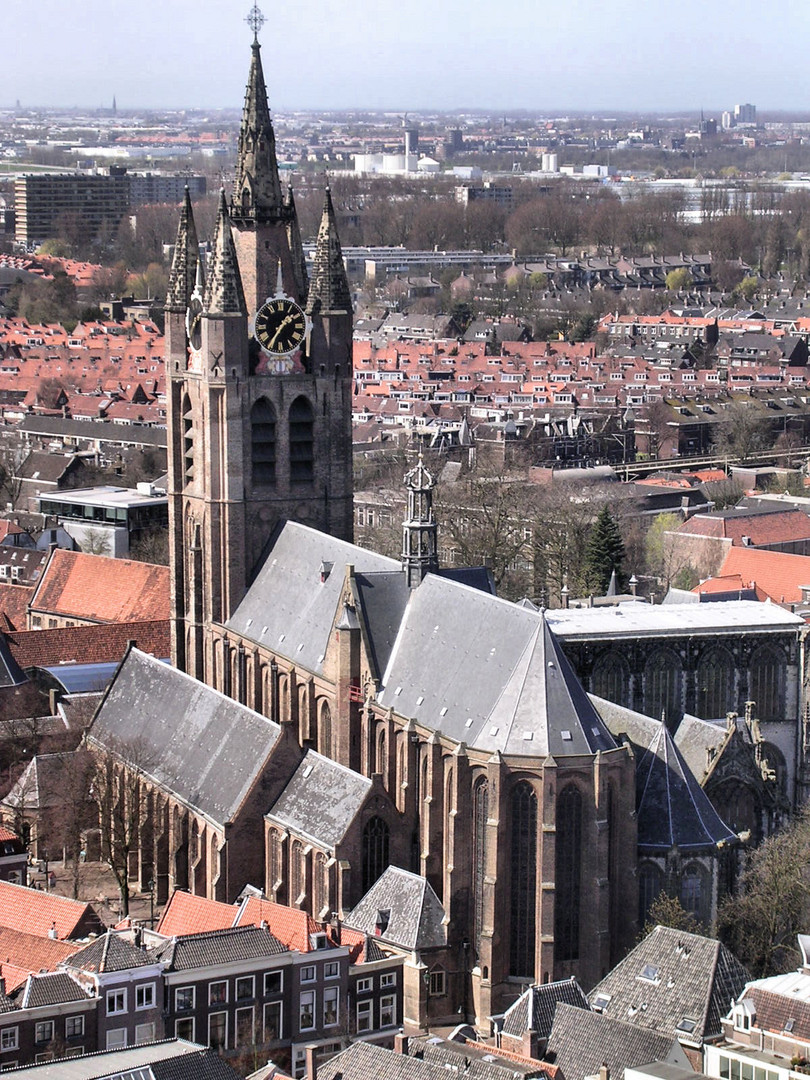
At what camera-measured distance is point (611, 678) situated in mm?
91938

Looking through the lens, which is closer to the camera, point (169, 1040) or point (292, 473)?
point (169, 1040)

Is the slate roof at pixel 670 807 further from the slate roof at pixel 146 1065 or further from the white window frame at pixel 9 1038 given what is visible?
the white window frame at pixel 9 1038

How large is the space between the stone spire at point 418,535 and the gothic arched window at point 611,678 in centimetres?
1069

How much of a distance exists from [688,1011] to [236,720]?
2306 centimetres

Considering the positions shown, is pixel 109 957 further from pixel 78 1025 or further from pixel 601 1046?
pixel 601 1046

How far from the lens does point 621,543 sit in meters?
128

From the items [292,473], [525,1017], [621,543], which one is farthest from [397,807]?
[621,543]

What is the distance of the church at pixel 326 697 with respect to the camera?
247 ft

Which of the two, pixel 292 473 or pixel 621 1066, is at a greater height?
pixel 292 473

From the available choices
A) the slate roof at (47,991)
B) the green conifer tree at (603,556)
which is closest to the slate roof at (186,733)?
the slate roof at (47,991)

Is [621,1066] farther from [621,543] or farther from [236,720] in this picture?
[621,543]

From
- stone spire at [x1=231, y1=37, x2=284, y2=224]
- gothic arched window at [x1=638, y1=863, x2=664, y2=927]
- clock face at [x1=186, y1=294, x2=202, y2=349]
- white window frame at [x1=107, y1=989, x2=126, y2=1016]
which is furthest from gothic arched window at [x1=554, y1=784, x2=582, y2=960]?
stone spire at [x1=231, y1=37, x2=284, y2=224]

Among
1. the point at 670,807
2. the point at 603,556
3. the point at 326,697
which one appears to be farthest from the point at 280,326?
the point at 603,556

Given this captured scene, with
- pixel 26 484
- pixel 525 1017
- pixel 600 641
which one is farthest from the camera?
pixel 26 484
